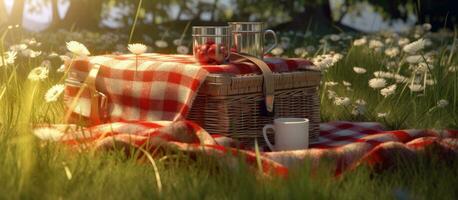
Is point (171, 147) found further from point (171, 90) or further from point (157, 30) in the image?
point (157, 30)

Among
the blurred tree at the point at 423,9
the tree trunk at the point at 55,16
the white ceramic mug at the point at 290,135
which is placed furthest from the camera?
the tree trunk at the point at 55,16

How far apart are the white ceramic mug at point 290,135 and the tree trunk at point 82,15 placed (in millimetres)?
8611

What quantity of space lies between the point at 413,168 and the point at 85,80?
184 cm

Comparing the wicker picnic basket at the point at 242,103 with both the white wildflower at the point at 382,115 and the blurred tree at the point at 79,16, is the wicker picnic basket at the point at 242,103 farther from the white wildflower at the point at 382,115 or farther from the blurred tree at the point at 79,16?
the blurred tree at the point at 79,16

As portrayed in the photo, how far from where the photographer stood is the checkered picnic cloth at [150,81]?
3.54 m

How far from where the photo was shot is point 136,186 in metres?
2.52

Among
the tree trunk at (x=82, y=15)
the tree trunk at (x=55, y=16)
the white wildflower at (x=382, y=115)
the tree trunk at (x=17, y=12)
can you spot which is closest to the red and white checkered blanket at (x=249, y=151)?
the white wildflower at (x=382, y=115)

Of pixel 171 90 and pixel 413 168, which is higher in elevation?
pixel 171 90

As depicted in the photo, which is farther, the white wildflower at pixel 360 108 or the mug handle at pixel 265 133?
the white wildflower at pixel 360 108

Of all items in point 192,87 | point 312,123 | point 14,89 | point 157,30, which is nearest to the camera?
point 192,87

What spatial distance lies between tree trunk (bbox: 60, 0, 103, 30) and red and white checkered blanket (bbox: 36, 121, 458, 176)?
849cm

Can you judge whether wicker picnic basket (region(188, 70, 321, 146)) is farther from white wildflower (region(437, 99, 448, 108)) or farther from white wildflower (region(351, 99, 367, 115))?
white wildflower (region(437, 99, 448, 108))

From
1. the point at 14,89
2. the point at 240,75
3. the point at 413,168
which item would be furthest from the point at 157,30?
the point at 413,168

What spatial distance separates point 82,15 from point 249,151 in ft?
30.1
